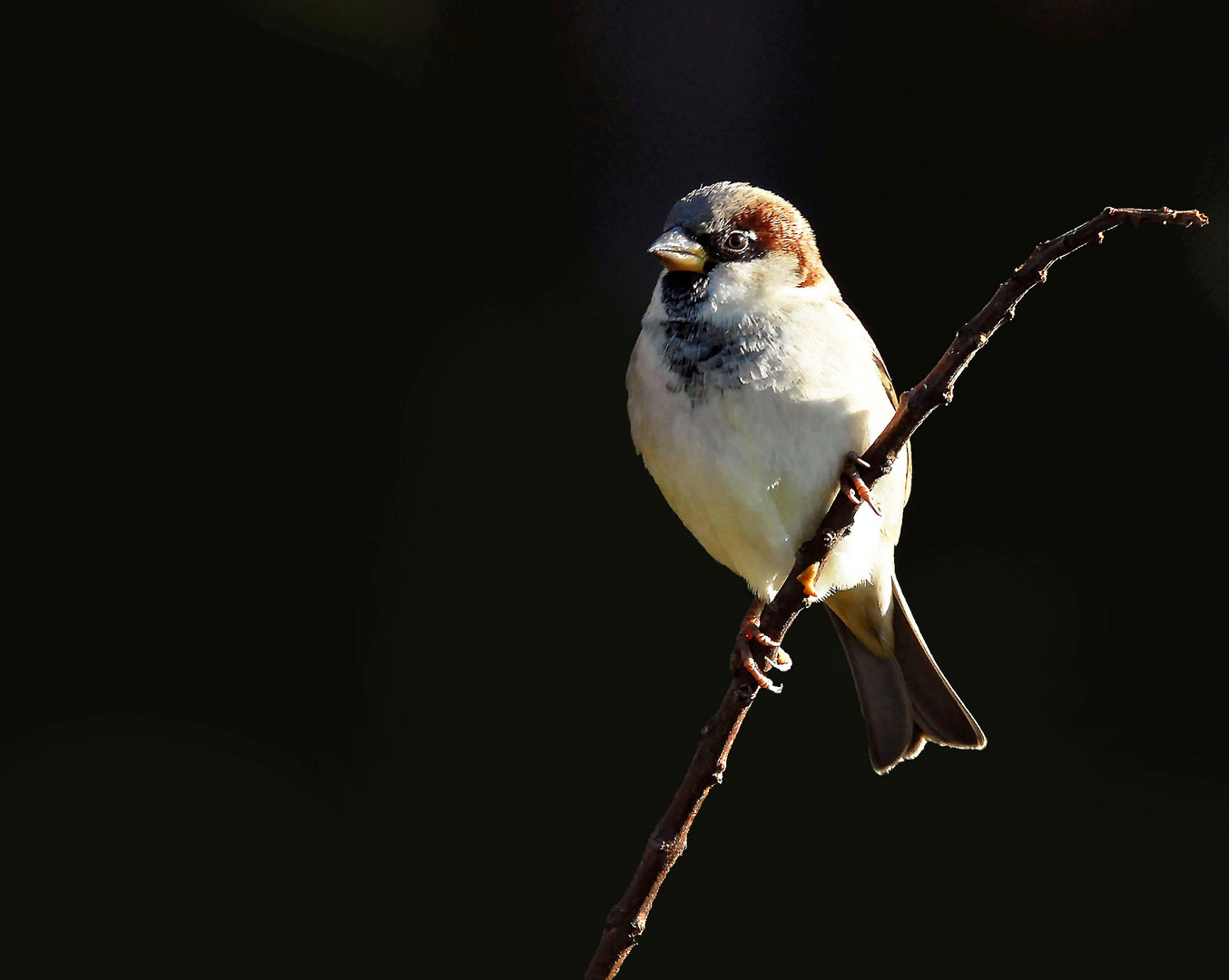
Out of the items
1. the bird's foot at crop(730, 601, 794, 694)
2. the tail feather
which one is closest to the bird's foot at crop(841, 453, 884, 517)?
the bird's foot at crop(730, 601, 794, 694)

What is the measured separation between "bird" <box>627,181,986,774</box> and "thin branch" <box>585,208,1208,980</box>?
20 centimetres

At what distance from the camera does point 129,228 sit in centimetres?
209

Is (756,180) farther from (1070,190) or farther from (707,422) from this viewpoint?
(707,422)

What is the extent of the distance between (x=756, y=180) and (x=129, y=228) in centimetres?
106

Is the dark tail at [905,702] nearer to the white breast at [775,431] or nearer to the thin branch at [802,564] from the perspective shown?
the white breast at [775,431]

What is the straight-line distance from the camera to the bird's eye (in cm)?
111

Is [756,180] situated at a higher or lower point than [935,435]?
higher

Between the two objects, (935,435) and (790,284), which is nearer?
(790,284)

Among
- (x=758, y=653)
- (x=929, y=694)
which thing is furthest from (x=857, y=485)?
(x=929, y=694)

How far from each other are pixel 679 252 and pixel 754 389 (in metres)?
0.13

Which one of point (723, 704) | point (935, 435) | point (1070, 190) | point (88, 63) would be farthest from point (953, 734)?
point (88, 63)

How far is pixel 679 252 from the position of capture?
1.05 m

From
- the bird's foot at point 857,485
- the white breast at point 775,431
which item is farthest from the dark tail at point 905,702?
the bird's foot at point 857,485

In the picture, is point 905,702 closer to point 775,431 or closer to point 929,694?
point 929,694
